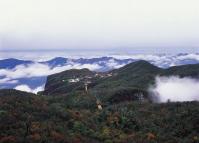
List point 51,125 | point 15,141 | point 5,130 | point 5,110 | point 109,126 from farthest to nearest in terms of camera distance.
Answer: point 109,126, point 5,110, point 51,125, point 5,130, point 15,141

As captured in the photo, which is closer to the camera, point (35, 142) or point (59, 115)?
point (35, 142)

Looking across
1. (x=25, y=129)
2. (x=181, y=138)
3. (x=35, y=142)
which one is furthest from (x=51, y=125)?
(x=181, y=138)

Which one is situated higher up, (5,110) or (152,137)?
(5,110)

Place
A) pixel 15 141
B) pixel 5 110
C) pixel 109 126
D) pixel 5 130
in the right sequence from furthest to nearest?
pixel 109 126 → pixel 5 110 → pixel 5 130 → pixel 15 141

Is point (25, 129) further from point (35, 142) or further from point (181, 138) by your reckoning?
point (181, 138)

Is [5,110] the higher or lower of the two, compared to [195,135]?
higher

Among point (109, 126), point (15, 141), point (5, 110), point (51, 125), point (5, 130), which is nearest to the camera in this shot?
point (15, 141)

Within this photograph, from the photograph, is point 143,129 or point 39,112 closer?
point 39,112

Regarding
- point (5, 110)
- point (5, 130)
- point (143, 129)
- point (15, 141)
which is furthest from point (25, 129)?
point (143, 129)

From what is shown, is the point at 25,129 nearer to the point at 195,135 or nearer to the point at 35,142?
the point at 35,142
